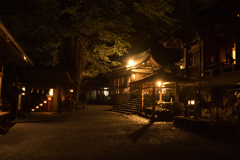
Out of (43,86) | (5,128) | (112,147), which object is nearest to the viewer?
(112,147)

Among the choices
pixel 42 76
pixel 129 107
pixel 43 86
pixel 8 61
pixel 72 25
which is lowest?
pixel 129 107

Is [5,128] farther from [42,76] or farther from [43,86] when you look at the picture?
[42,76]

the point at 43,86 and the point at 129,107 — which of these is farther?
the point at 129,107

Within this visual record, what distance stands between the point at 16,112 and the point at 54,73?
638cm

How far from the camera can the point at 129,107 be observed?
2119 centimetres

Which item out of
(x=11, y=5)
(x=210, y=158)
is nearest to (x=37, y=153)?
(x=210, y=158)

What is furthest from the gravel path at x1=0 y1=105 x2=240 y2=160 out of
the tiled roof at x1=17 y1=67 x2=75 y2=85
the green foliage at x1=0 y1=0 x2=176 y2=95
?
the green foliage at x1=0 y1=0 x2=176 y2=95

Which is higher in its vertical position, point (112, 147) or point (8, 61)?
point (8, 61)

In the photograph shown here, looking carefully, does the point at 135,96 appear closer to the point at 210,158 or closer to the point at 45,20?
the point at 45,20

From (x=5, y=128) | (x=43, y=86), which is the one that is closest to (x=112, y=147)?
(x=5, y=128)

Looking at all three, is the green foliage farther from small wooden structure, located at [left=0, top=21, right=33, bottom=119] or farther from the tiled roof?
small wooden structure, located at [left=0, top=21, right=33, bottom=119]

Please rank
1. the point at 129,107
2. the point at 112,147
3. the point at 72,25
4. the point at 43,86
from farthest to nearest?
the point at 129,107 → the point at 72,25 → the point at 43,86 → the point at 112,147

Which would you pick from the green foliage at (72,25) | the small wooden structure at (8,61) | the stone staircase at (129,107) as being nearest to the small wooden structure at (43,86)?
the small wooden structure at (8,61)

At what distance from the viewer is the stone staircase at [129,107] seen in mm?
19969
